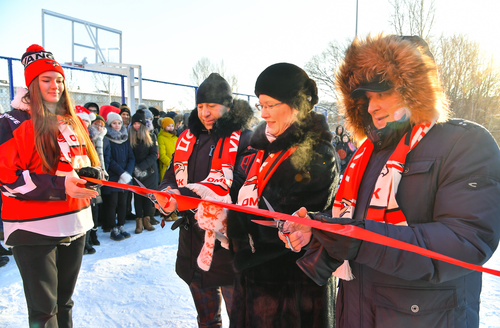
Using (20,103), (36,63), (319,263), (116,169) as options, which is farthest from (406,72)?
(116,169)

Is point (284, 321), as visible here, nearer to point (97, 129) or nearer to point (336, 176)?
point (336, 176)

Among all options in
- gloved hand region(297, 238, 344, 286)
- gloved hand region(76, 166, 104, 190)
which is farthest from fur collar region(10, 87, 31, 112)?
gloved hand region(297, 238, 344, 286)

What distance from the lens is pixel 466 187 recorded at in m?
1.02

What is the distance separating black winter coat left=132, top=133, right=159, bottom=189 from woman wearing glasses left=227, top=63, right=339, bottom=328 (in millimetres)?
4294

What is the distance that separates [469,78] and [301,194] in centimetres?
1688

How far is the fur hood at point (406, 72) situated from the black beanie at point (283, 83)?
1.33 feet

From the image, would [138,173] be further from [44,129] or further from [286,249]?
[286,249]

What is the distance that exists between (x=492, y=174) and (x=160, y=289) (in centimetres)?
333

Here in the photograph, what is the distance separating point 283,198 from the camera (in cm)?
167

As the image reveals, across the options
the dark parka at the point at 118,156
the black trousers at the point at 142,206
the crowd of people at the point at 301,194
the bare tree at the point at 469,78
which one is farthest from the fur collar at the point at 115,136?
the bare tree at the point at 469,78

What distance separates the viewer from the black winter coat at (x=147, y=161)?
226 inches

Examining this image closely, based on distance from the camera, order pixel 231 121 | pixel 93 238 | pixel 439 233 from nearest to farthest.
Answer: pixel 439 233
pixel 231 121
pixel 93 238

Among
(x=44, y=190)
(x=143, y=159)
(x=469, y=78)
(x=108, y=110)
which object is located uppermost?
(x=469, y=78)

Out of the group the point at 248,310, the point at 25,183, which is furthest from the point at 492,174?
the point at 25,183
